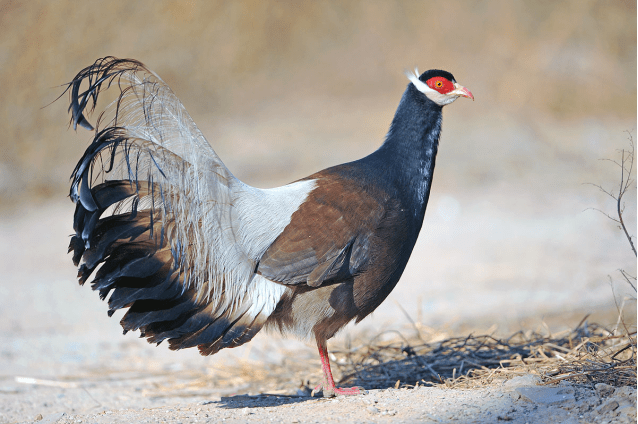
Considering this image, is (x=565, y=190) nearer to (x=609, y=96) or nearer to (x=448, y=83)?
(x=609, y=96)

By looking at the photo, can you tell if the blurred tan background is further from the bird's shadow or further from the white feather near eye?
the white feather near eye

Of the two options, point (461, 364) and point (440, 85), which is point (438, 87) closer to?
point (440, 85)

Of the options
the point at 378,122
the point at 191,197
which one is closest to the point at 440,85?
the point at 191,197

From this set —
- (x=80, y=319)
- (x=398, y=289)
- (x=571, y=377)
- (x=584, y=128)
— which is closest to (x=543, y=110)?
(x=584, y=128)

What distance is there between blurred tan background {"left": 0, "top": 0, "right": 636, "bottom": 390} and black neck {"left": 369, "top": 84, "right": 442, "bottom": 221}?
3.16m

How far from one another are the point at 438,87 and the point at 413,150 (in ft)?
1.68

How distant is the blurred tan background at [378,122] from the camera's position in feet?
27.0

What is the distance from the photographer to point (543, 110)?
16766 millimetres

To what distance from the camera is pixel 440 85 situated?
169 inches

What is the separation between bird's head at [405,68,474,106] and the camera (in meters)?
4.28

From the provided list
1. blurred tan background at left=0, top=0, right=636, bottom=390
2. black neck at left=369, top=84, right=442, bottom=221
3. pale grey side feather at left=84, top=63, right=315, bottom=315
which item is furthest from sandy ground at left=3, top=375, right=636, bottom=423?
blurred tan background at left=0, top=0, right=636, bottom=390

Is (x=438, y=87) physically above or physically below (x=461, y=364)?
above

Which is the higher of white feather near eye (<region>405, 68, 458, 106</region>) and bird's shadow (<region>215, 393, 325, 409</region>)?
white feather near eye (<region>405, 68, 458, 106</region>)

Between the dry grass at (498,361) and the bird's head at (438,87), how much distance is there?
1.81 meters
